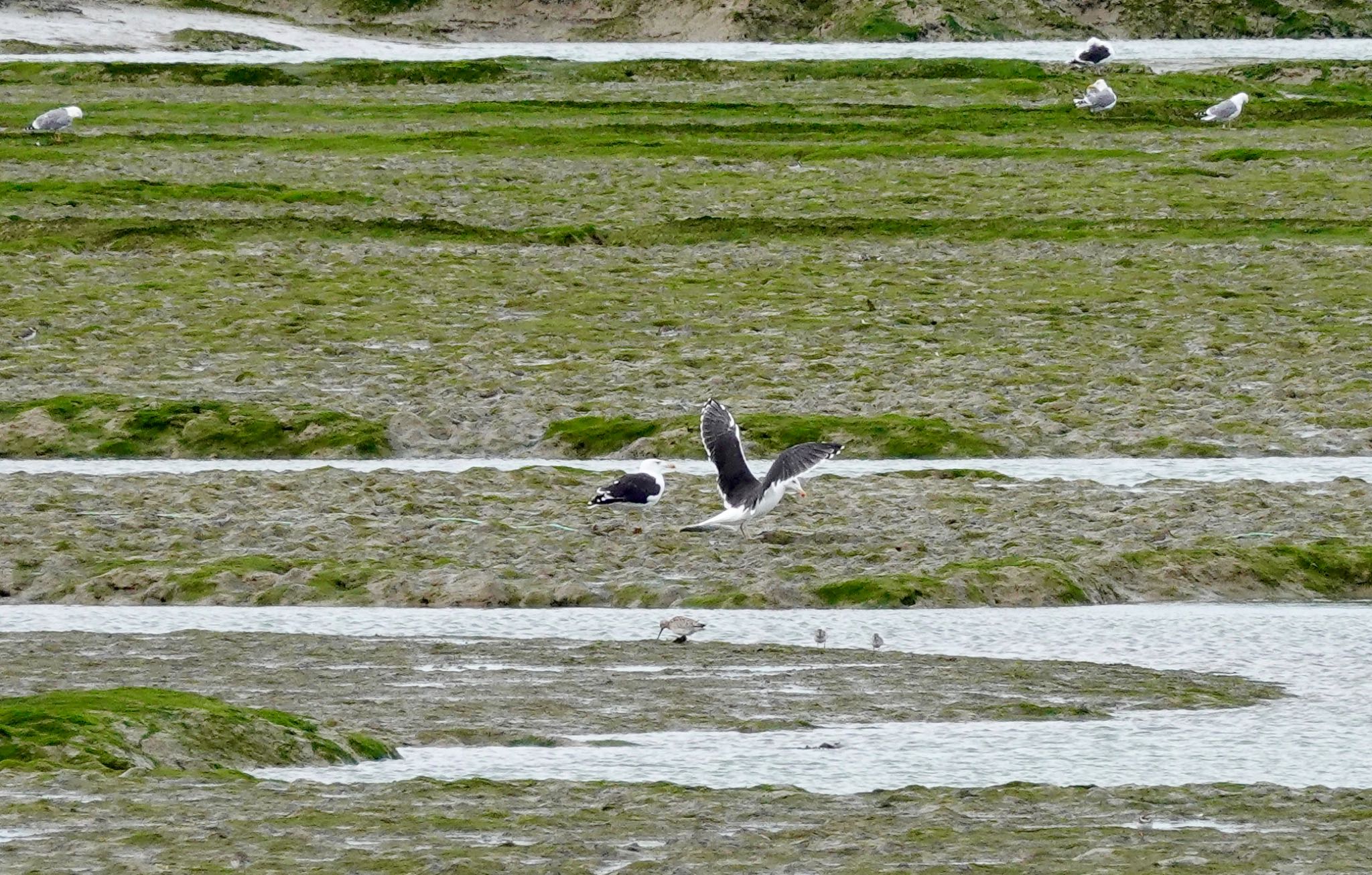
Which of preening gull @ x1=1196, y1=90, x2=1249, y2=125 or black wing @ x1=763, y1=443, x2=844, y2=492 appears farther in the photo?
preening gull @ x1=1196, y1=90, x2=1249, y2=125

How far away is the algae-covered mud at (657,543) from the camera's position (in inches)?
618

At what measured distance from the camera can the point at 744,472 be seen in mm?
16422

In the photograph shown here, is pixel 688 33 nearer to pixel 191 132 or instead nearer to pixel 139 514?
pixel 191 132

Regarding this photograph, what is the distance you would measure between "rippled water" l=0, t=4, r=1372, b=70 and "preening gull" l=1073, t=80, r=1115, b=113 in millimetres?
13396

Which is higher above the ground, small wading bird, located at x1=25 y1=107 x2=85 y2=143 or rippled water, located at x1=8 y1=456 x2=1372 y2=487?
rippled water, located at x1=8 y1=456 x2=1372 y2=487

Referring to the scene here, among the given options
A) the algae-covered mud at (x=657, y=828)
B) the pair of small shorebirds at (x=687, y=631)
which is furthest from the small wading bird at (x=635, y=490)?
the algae-covered mud at (x=657, y=828)

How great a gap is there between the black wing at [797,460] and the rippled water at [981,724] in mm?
1093

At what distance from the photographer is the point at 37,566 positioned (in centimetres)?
1623

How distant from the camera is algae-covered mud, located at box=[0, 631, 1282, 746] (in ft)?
39.2

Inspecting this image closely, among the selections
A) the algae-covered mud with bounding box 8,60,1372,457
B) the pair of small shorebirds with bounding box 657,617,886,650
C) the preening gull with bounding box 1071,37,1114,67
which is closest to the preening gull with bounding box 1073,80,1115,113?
the algae-covered mud with bounding box 8,60,1372,457

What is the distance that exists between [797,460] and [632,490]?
1514mm

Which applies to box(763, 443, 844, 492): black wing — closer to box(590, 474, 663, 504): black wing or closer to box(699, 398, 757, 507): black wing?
box(699, 398, 757, 507): black wing

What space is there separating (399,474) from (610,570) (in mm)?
3718

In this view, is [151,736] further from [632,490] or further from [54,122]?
[54,122]
